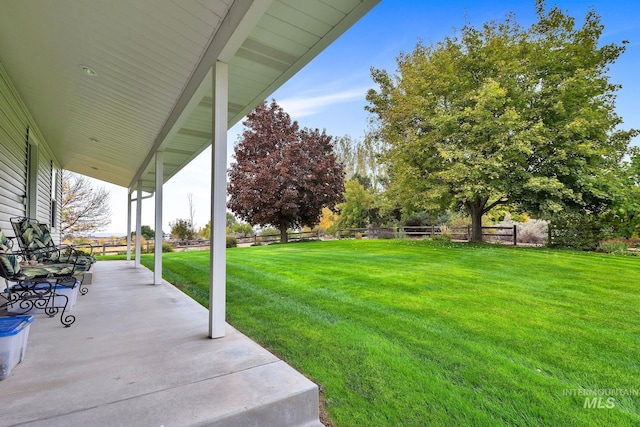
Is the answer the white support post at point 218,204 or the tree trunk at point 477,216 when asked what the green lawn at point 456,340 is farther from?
the tree trunk at point 477,216

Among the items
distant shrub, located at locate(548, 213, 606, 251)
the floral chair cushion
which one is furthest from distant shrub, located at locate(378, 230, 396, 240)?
the floral chair cushion

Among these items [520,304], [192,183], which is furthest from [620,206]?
[192,183]

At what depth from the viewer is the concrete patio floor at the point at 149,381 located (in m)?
1.47

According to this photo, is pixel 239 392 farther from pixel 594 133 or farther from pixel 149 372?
pixel 594 133

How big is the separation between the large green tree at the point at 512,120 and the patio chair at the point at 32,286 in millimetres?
A: 9474

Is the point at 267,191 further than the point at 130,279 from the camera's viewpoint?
Yes

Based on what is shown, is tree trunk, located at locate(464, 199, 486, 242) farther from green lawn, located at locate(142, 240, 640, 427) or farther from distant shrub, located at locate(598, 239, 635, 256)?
green lawn, located at locate(142, 240, 640, 427)

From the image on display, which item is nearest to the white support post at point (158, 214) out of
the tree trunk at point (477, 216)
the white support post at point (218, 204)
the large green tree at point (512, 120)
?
the white support post at point (218, 204)

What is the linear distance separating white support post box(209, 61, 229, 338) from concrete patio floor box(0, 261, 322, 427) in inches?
8.1

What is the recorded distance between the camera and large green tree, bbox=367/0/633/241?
9398 mm

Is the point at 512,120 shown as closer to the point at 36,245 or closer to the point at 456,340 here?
the point at 456,340

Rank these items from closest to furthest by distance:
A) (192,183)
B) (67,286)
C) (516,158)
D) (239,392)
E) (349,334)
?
1. (239,392)
2. (349,334)
3. (67,286)
4. (516,158)
5. (192,183)

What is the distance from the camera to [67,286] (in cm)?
329

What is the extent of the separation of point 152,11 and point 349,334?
9.44 feet
